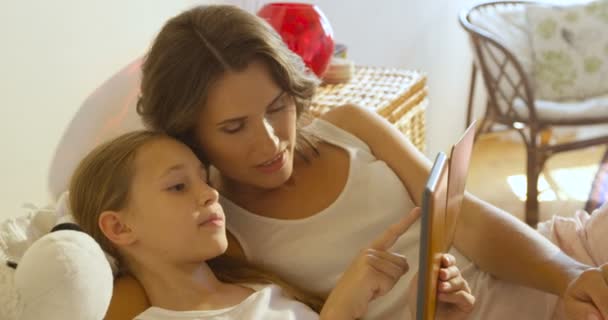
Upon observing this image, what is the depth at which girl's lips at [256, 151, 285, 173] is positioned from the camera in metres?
1.05

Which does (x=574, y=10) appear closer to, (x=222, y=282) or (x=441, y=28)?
(x=441, y=28)

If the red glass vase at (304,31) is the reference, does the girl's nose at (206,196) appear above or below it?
below

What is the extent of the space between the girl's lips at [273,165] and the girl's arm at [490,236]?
18 centimetres

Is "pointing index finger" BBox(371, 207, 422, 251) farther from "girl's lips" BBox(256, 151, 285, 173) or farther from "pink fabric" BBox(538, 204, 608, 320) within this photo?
"pink fabric" BBox(538, 204, 608, 320)

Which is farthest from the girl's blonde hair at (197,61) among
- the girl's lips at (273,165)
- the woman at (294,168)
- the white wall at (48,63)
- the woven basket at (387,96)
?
the woven basket at (387,96)

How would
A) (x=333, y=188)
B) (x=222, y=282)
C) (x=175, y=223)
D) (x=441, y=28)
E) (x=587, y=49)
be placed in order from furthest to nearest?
(x=441, y=28) → (x=587, y=49) → (x=333, y=188) → (x=222, y=282) → (x=175, y=223)

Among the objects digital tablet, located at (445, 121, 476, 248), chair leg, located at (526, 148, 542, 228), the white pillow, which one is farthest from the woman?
the white pillow

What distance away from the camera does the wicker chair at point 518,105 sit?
2.31 metres

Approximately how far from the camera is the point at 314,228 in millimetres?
1091

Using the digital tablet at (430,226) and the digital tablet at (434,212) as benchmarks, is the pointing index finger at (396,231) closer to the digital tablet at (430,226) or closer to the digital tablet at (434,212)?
the digital tablet at (434,212)

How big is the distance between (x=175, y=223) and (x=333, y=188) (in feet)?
1.06

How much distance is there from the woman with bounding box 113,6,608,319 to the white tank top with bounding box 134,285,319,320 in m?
0.11

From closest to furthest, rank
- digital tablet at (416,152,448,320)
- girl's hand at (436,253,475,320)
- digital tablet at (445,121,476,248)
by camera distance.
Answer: digital tablet at (416,152,448,320)
digital tablet at (445,121,476,248)
girl's hand at (436,253,475,320)

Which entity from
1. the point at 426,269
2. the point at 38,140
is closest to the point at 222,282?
the point at 38,140
